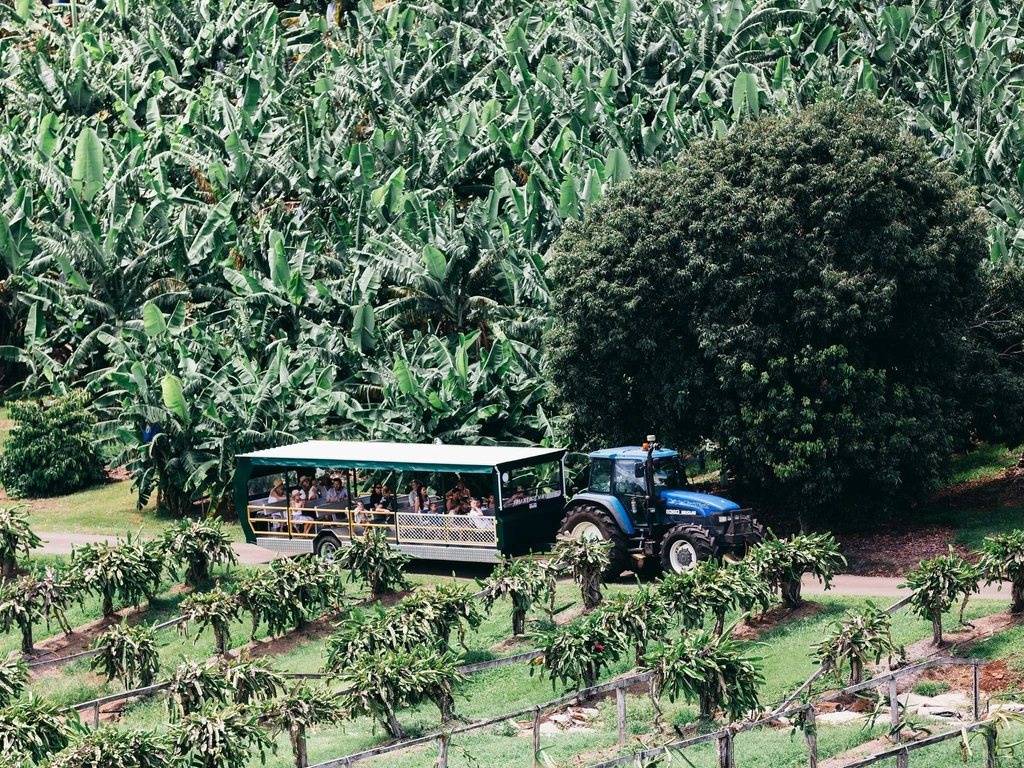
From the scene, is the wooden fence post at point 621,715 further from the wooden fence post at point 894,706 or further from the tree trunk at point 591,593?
the tree trunk at point 591,593

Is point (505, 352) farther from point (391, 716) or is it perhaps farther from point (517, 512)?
point (391, 716)

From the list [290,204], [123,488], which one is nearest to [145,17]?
[290,204]

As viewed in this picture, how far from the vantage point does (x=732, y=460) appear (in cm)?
2764

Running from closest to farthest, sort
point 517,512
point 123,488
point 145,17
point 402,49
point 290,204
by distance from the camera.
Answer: point 517,512
point 123,488
point 290,204
point 402,49
point 145,17

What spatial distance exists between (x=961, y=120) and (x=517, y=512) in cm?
2202

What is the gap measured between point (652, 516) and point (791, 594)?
314 centimetres

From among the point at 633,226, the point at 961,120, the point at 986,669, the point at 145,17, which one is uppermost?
the point at 145,17

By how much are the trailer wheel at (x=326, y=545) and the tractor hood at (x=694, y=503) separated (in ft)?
22.2

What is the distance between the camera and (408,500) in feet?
87.4

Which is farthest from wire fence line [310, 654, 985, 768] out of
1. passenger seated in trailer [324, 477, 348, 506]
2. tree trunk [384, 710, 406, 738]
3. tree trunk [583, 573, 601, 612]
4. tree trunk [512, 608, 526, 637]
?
passenger seated in trailer [324, 477, 348, 506]

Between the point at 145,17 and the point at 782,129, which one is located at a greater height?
the point at 145,17

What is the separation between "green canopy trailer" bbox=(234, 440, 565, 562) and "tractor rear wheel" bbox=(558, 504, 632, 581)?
1.18 meters

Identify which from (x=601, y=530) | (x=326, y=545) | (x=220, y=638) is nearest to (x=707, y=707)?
(x=601, y=530)

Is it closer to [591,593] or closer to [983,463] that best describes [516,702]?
[591,593]
